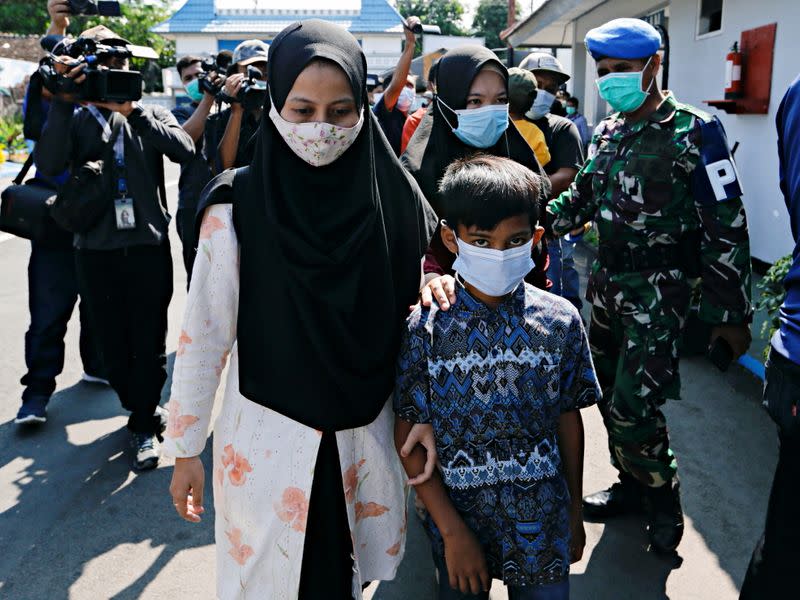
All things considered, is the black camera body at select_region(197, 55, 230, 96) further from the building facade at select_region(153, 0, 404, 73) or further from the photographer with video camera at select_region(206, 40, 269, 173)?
the building facade at select_region(153, 0, 404, 73)

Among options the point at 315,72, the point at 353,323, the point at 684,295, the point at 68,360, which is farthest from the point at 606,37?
the point at 68,360

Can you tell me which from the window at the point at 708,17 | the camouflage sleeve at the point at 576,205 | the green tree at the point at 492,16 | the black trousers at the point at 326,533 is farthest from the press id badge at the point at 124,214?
the green tree at the point at 492,16

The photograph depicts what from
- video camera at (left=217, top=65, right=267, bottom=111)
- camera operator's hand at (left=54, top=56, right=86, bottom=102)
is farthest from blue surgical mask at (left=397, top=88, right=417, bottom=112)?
camera operator's hand at (left=54, top=56, right=86, bottom=102)

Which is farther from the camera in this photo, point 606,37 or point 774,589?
point 606,37

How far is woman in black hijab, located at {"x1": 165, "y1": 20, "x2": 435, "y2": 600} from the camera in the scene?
1857 mm

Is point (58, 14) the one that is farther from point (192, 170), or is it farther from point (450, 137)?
point (450, 137)

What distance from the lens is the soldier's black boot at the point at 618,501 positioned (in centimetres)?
333

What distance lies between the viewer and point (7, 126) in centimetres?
2056

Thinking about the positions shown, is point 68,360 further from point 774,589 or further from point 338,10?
point 338,10

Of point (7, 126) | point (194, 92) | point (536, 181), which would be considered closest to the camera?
point (536, 181)

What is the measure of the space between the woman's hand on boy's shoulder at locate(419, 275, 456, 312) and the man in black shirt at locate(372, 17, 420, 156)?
259cm

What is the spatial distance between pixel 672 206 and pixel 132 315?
2612 millimetres

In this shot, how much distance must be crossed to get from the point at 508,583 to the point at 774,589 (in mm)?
658

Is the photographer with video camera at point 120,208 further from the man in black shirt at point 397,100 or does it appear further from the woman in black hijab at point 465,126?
the woman in black hijab at point 465,126
